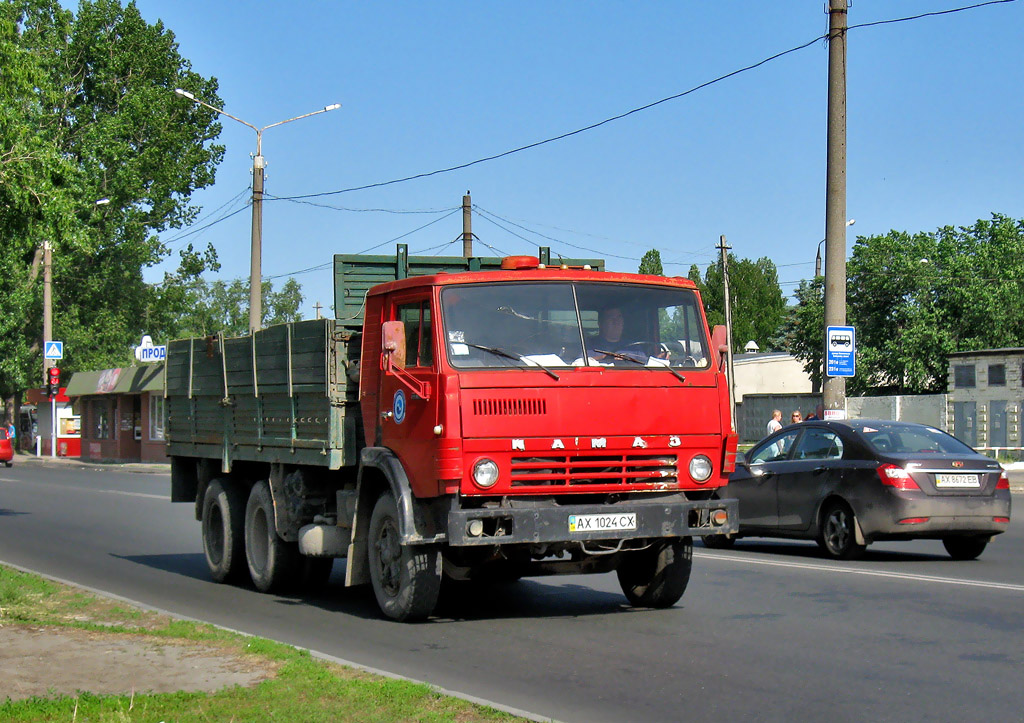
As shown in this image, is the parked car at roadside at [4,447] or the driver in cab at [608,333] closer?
the driver in cab at [608,333]

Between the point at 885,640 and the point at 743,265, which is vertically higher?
the point at 743,265

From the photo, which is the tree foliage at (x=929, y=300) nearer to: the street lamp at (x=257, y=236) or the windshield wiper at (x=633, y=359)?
the street lamp at (x=257, y=236)

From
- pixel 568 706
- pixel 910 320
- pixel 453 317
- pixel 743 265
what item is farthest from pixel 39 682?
pixel 743 265

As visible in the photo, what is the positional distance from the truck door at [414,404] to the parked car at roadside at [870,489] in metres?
5.68

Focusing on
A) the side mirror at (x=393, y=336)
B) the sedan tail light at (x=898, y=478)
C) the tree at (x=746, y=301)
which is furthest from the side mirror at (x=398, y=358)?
the tree at (x=746, y=301)

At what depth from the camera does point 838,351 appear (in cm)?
1928

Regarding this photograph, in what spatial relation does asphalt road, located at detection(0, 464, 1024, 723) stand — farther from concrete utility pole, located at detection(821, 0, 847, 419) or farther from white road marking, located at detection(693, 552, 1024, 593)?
concrete utility pole, located at detection(821, 0, 847, 419)

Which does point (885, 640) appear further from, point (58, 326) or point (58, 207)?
point (58, 326)

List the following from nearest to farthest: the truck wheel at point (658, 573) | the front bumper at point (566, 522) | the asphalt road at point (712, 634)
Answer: the asphalt road at point (712, 634), the front bumper at point (566, 522), the truck wheel at point (658, 573)

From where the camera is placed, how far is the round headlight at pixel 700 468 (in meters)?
9.30

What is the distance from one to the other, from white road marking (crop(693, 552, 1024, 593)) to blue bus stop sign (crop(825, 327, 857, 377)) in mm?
5798

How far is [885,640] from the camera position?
8.40m

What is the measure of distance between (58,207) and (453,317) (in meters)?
10.8

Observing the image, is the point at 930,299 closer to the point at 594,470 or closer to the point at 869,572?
the point at 869,572
